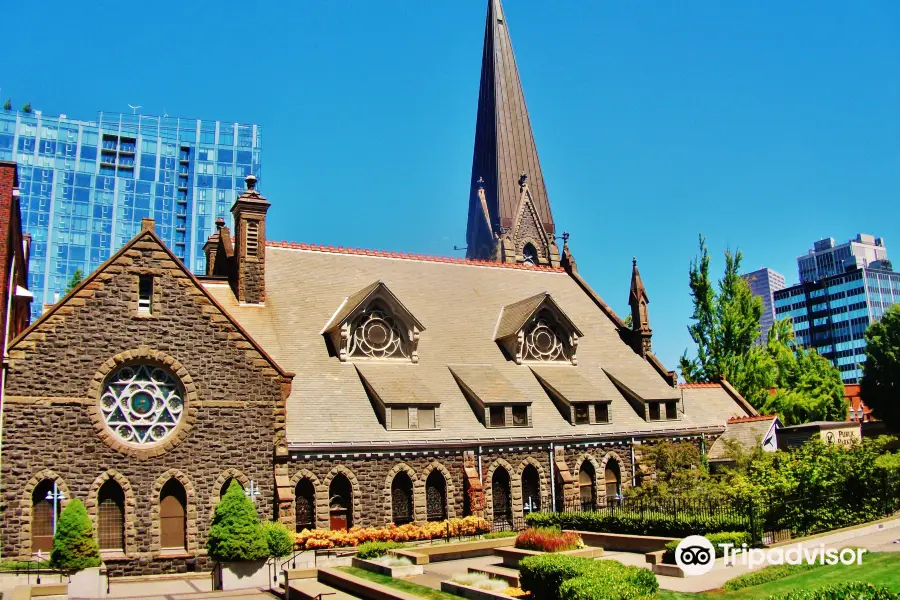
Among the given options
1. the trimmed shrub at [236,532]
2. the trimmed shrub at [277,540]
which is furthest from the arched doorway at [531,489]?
the trimmed shrub at [236,532]

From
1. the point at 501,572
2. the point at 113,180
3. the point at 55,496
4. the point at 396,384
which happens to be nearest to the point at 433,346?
the point at 396,384

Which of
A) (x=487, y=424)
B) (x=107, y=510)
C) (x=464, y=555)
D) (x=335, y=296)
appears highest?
(x=335, y=296)

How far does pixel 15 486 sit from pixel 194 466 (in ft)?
15.8

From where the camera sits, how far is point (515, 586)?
20.4m

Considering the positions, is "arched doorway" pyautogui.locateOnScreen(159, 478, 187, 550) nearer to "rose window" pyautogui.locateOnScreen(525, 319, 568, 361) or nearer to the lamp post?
the lamp post

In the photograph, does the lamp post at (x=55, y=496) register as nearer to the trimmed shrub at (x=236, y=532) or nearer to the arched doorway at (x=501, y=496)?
the trimmed shrub at (x=236, y=532)

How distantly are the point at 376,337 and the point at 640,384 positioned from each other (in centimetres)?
1293

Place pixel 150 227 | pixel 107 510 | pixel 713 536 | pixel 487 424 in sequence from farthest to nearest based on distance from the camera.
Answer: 1. pixel 487 424
2. pixel 150 227
3. pixel 107 510
4. pixel 713 536

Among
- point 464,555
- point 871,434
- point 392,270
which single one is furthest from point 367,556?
point 871,434

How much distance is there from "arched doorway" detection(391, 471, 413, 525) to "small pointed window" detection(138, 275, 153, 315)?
33.0ft

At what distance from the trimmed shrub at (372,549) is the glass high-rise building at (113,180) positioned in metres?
85.7

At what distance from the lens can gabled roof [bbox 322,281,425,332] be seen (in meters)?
32.5

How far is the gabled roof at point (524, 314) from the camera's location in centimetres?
3703

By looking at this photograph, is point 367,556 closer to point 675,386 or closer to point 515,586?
point 515,586
